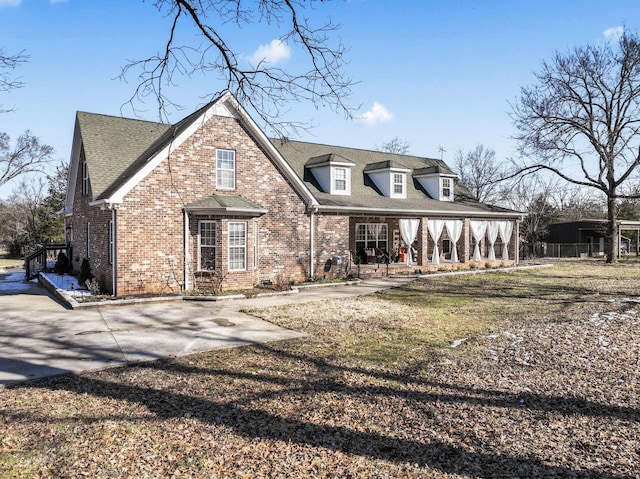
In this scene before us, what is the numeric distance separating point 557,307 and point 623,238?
118 feet

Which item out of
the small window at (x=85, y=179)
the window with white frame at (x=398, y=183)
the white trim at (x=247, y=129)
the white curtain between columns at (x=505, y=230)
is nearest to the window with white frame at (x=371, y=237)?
the window with white frame at (x=398, y=183)

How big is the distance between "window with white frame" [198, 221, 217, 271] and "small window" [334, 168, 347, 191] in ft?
25.4

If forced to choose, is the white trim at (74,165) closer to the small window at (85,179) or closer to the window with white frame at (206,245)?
the small window at (85,179)

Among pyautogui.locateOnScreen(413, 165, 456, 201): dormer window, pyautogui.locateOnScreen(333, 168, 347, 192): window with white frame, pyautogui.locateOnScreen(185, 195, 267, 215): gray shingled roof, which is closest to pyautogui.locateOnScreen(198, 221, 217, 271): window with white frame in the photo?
pyautogui.locateOnScreen(185, 195, 267, 215): gray shingled roof

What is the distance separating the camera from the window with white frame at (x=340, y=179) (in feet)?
69.4

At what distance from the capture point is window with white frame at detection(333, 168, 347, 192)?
2116 cm

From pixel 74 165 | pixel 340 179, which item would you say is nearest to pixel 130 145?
pixel 74 165

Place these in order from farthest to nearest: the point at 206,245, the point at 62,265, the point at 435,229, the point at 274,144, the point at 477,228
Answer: the point at 477,228 → the point at 435,229 → the point at 62,265 → the point at 274,144 → the point at 206,245

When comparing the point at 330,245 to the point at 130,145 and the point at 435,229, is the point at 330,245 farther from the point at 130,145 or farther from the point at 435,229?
the point at 130,145

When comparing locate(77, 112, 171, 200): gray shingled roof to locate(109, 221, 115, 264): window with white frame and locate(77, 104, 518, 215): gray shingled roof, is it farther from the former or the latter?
locate(109, 221, 115, 264): window with white frame

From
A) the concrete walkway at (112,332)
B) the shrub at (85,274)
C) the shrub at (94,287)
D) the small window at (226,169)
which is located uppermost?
the small window at (226,169)

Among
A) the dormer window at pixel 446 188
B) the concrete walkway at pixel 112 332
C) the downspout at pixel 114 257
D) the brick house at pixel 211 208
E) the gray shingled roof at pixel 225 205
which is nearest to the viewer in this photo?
the concrete walkway at pixel 112 332

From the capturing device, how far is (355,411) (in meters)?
5.46

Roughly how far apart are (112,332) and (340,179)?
13.9 meters
